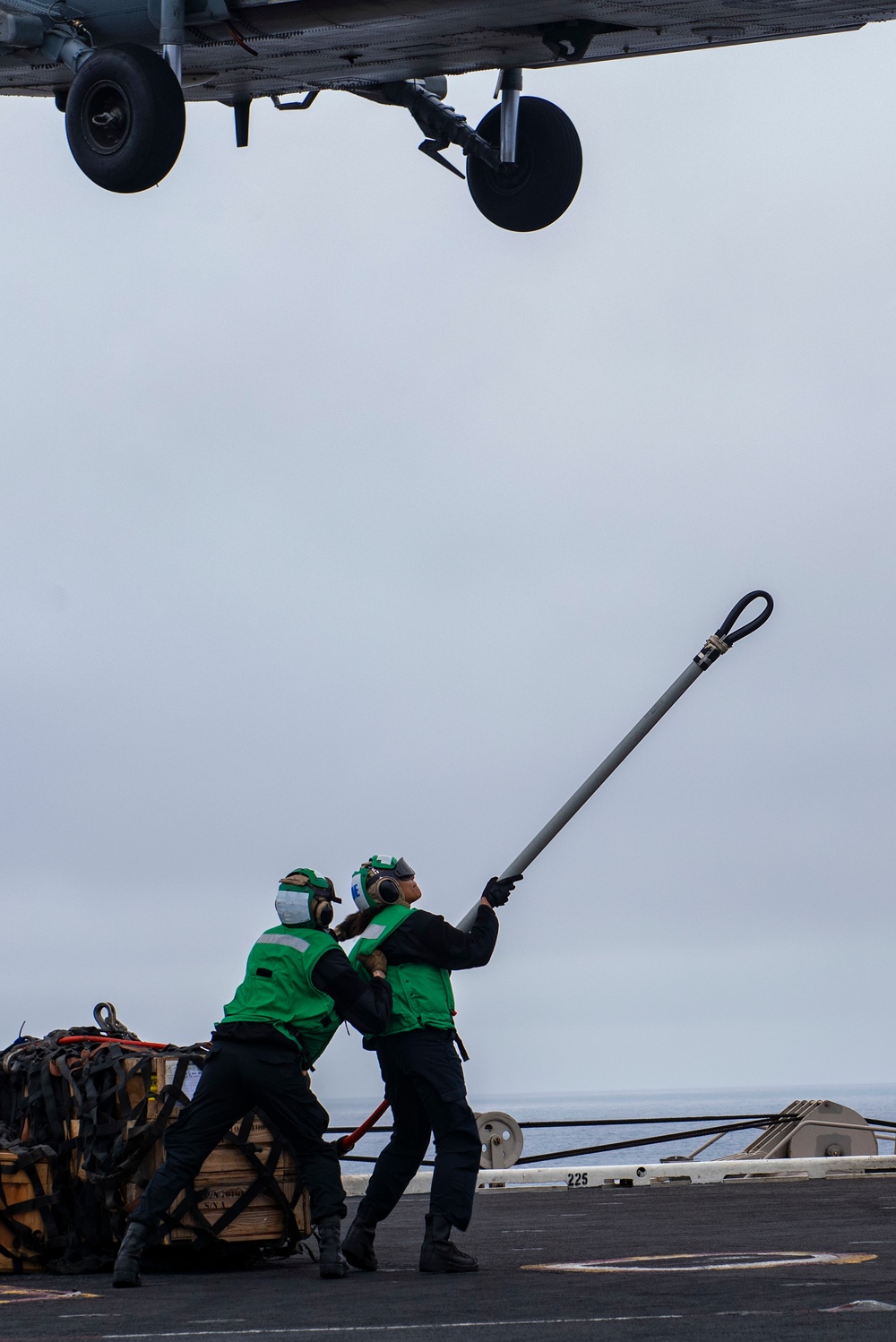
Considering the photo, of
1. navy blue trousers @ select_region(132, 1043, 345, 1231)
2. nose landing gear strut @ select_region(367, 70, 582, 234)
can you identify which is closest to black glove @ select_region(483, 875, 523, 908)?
navy blue trousers @ select_region(132, 1043, 345, 1231)

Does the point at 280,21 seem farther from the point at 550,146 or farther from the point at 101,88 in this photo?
the point at 550,146

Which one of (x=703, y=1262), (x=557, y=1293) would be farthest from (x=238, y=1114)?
(x=703, y=1262)

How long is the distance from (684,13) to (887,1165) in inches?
410

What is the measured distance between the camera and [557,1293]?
689cm

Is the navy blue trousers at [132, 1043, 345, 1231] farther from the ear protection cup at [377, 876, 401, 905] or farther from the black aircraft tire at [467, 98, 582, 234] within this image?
the black aircraft tire at [467, 98, 582, 234]

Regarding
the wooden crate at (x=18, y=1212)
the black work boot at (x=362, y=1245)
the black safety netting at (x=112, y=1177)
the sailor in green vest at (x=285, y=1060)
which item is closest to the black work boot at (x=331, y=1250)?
the sailor in green vest at (x=285, y=1060)

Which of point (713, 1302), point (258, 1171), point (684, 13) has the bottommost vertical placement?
point (713, 1302)

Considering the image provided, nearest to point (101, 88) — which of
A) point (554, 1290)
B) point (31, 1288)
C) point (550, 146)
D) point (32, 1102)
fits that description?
point (550, 146)

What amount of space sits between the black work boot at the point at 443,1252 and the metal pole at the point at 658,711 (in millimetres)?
1962

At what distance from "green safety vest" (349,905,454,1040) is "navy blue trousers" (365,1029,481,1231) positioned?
0.06m

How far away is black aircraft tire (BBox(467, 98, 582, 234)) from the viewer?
13516mm

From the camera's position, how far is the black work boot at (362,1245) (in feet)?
27.6

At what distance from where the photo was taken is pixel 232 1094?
819 centimetres

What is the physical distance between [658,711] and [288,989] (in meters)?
2.58
